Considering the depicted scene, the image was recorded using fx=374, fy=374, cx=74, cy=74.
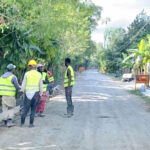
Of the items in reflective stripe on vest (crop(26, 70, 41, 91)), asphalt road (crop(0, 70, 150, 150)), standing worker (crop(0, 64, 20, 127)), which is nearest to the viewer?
asphalt road (crop(0, 70, 150, 150))

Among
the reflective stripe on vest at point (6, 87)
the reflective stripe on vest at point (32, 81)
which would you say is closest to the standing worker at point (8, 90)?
the reflective stripe on vest at point (6, 87)

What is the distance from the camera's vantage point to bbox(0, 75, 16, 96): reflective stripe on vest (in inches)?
419

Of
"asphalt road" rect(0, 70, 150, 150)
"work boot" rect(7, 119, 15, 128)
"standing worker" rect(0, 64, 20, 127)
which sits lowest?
"asphalt road" rect(0, 70, 150, 150)

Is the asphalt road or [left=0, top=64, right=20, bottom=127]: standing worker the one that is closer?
the asphalt road

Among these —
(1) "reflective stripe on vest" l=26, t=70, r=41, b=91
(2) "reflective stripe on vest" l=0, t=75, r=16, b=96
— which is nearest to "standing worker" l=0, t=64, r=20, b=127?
(2) "reflective stripe on vest" l=0, t=75, r=16, b=96

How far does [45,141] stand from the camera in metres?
8.87

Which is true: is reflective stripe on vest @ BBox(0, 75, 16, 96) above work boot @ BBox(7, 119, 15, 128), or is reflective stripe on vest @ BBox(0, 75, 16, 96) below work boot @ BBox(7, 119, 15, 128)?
above

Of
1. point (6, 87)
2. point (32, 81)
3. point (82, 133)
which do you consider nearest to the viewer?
point (82, 133)

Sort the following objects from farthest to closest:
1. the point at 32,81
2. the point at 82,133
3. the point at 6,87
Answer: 1. the point at 32,81
2. the point at 6,87
3. the point at 82,133

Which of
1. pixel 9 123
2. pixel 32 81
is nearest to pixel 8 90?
pixel 32 81

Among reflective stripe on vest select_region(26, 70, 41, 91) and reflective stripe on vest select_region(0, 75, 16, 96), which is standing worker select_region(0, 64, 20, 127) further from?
reflective stripe on vest select_region(26, 70, 41, 91)

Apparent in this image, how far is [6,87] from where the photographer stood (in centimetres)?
1070

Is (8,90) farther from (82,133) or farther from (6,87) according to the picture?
(82,133)

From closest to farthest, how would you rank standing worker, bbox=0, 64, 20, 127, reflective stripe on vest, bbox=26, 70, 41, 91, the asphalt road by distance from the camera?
the asphalt road < standing worker, bbox=0, 64, 20, 127 < reflective stripe on vest, bbox=26, 70, 41, 91
